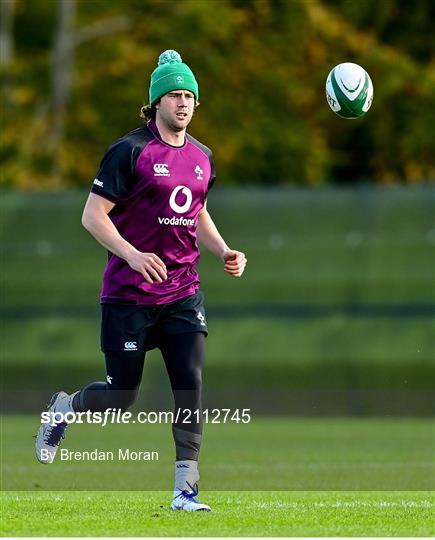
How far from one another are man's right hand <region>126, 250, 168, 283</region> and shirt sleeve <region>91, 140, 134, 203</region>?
428 mm

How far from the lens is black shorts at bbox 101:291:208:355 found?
8.38m

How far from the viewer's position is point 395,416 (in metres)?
18.8

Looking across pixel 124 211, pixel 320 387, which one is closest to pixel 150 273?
pixel 124 211

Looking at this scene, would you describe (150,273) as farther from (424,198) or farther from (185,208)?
(424,198)

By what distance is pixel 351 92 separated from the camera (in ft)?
32.4

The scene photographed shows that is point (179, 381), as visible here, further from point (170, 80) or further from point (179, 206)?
point (170, 80)

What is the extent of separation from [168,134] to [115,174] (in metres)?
0.40

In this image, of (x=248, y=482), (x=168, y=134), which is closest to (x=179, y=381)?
(x=168, y=134)

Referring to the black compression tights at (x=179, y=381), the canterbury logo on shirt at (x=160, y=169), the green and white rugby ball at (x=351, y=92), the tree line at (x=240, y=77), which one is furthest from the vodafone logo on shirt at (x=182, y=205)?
the tree line at (x=240, y=77)

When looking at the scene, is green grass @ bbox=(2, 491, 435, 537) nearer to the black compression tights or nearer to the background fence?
the black compression tights

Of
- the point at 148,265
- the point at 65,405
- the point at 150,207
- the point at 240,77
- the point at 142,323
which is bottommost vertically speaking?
the point at 65,405

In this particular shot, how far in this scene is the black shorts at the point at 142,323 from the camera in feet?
27.5

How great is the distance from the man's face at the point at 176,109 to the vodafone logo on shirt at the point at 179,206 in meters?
0.33

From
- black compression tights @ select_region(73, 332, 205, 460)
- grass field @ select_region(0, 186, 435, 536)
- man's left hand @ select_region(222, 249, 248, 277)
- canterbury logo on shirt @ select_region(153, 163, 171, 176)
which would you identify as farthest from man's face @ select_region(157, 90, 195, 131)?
grass field @ select_region(0, 186, 435, 536)
